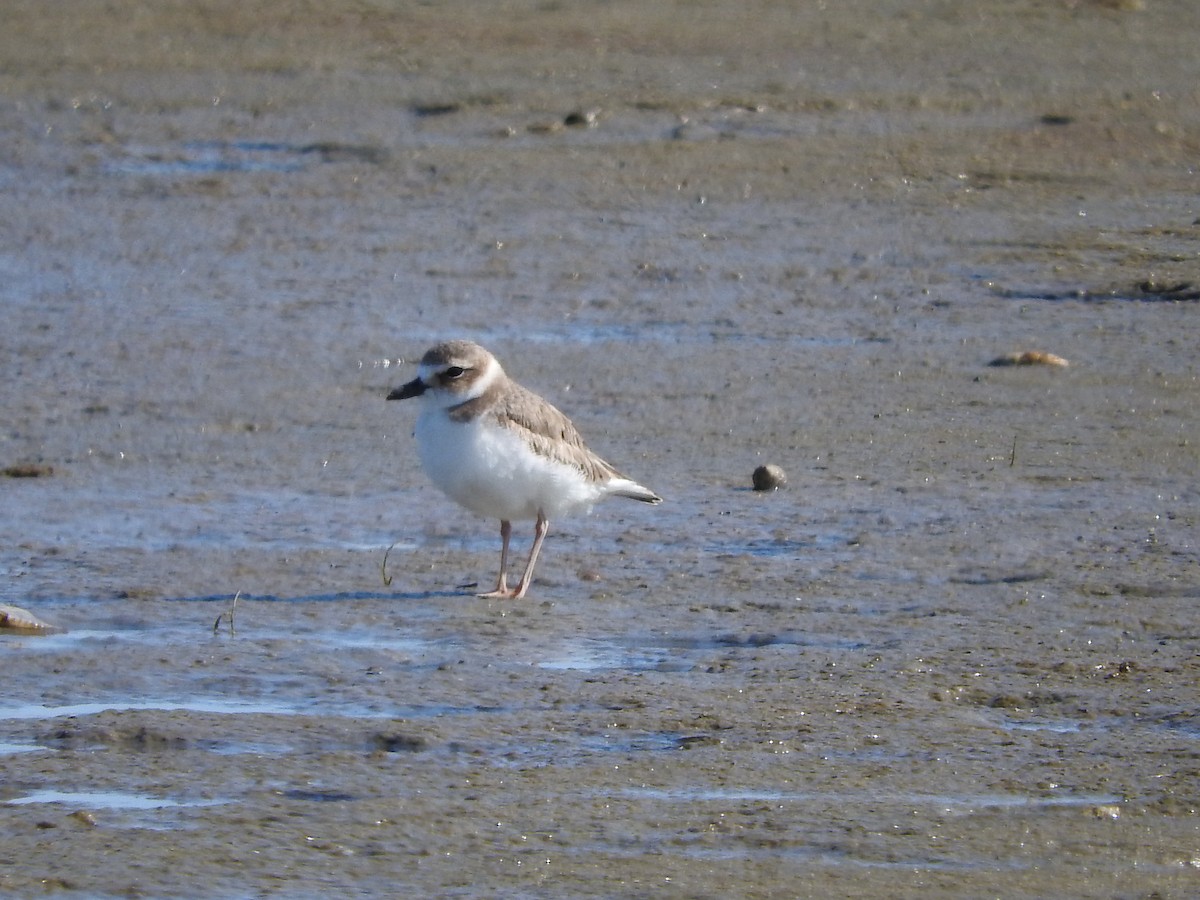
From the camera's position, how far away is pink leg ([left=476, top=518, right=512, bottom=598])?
251 inches

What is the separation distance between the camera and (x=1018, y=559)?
21.9 ft

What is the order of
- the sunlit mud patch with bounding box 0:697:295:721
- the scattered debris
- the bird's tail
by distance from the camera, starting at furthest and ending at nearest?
the scattered debris, the bird's tail, the sunlit mud patch with bounding box 0:697:295:721

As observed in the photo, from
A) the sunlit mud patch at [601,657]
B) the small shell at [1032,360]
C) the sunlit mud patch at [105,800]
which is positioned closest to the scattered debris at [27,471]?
the sunlit mud patch at [601,657]

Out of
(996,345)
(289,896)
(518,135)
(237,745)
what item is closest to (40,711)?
(237,745)

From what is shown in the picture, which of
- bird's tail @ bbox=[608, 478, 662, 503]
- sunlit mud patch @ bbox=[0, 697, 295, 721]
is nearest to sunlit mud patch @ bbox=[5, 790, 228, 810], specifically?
sunlit mud patch @ bbox=[0, 697, 295, 721]

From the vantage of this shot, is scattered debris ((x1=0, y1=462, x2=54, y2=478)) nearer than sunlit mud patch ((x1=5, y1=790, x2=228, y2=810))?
No

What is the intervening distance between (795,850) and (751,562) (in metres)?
2.42

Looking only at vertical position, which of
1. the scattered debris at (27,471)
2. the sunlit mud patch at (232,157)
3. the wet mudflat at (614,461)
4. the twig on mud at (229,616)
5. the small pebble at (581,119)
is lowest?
the twig on mud at (229,616)

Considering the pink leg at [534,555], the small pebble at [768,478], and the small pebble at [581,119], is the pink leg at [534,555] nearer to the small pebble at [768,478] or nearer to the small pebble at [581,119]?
the small pebble at [768,478]

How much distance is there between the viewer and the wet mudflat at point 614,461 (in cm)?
452

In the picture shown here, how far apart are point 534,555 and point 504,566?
15 centimetres

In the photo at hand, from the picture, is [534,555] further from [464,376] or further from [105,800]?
[105,800]

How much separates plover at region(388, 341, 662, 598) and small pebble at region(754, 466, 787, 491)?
927 millimetres

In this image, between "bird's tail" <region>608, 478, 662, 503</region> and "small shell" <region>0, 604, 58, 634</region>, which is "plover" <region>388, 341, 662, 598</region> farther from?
"small shell" <region>0, 604, 58, 634</region>
